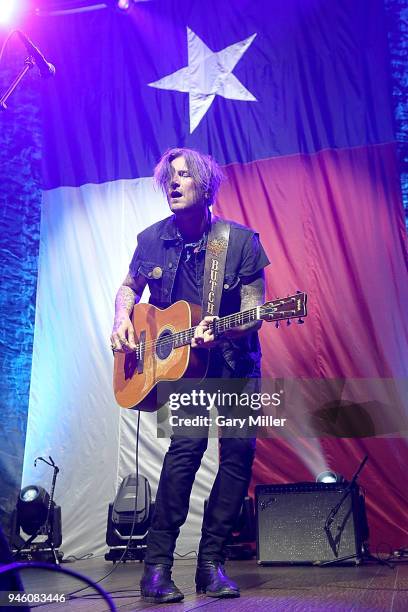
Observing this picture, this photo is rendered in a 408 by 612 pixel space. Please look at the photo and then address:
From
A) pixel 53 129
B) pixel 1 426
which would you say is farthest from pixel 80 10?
pixel 1 426

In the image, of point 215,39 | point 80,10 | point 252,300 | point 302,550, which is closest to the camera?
point 252,300

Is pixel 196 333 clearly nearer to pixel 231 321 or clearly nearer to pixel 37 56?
pixel 231 321

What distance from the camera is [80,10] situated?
6.34 m

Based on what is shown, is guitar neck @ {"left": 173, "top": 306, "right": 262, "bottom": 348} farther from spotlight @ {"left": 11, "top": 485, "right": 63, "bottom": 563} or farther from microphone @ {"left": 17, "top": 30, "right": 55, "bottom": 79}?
spotlight @ {"left": 11, "top": 485, "right": 63, "bottom": 563}

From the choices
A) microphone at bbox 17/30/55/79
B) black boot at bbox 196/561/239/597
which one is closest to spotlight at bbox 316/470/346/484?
black boot at bbox 196/561/239/597

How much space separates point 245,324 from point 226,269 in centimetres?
28

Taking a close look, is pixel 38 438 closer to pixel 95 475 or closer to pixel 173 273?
pixel 95 475

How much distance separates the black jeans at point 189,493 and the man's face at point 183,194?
2.48 feet

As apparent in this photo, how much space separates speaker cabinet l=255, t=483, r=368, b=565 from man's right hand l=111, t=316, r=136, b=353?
1619 mm

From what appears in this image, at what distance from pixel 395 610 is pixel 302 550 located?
77.0 inches

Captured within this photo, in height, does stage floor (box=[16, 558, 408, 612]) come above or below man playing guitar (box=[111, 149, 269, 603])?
below

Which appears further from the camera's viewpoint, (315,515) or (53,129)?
(53,129)

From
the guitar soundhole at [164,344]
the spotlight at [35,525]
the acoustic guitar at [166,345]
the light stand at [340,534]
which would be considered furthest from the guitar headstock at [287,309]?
the spotlight at [35,525]

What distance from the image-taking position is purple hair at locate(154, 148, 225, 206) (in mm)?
3104
